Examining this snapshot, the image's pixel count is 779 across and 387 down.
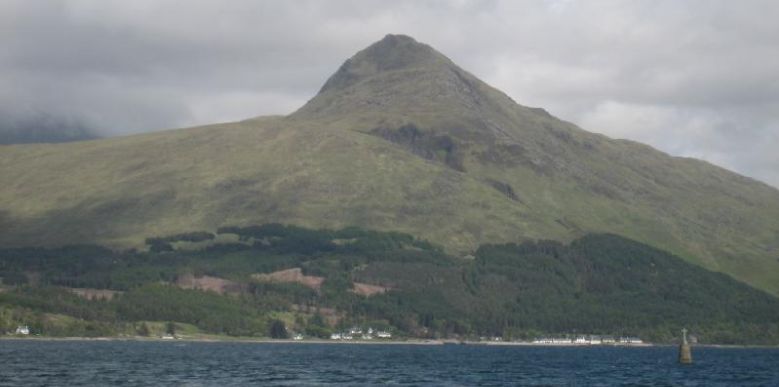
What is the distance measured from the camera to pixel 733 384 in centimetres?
19988

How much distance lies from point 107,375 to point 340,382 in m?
39.0

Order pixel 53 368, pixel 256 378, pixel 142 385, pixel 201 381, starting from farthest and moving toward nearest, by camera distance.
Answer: pixel 53 368, pixel 256 378, pixel 201 381, pixel 142 385

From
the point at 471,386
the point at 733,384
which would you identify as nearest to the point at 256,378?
the point at 471,386

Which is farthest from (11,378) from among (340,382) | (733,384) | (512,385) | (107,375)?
(733,384)

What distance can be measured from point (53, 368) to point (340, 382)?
5722cm

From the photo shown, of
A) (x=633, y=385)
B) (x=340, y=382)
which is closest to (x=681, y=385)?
(x=633, y=385)

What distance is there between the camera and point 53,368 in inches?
7844

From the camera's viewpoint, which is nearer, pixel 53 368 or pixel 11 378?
pixel 11 378

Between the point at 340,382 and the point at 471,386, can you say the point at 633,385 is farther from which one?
the point at 340,382

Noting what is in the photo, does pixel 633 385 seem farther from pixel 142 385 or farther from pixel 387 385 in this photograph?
pixel 142 385

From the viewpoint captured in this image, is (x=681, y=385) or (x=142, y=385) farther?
(x=681, y=385)

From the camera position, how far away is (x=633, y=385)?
187750mm

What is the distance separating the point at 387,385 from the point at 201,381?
29.3m

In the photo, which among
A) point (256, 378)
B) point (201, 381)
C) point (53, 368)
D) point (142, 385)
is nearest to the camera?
point (142, 385)
